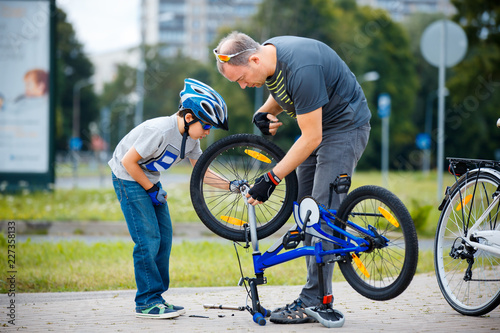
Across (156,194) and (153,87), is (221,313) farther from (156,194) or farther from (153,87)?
(153,87)

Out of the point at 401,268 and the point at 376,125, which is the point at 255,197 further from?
the point at 376,125

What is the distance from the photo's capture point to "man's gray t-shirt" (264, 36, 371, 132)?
3.69 metres

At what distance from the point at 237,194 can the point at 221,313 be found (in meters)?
0.88

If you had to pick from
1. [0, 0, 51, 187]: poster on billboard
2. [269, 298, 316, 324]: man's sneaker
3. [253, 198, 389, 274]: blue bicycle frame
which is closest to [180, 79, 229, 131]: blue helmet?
[253, 198, 389, 274]: blue bicycle frame

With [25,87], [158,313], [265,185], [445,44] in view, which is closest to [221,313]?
[158,313]

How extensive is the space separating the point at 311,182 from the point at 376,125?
43829mm

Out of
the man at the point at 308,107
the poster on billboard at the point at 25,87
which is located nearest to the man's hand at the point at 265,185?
the man at the point at 308,107

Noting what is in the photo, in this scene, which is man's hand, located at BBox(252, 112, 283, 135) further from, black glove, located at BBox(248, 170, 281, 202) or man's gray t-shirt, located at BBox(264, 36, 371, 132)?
black glove, located at BBox(248, 170, 281, 202)

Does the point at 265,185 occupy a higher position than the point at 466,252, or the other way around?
the point at 265,185

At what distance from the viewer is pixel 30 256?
6.67m

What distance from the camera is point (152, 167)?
4254 millimetres

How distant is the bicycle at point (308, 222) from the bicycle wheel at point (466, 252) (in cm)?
68

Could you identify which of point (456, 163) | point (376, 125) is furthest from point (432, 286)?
point (376, 125)

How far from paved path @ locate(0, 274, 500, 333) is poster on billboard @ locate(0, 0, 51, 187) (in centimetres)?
859
